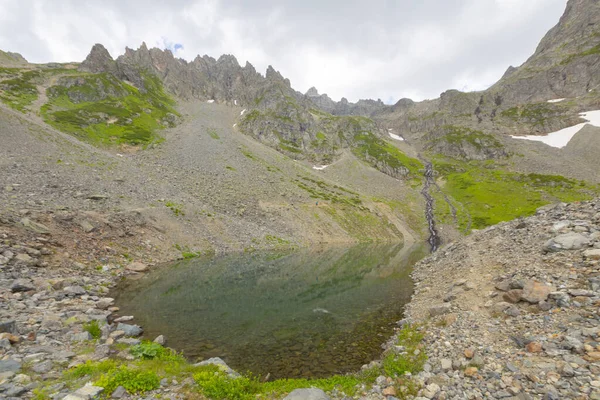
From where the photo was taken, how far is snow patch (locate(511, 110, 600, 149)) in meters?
171

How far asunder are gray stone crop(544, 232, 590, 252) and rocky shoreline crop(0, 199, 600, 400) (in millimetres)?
64

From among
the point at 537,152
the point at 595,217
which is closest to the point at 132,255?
the point at 595,217

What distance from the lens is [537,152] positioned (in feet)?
554

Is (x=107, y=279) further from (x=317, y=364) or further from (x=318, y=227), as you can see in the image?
(x=318, y=227)

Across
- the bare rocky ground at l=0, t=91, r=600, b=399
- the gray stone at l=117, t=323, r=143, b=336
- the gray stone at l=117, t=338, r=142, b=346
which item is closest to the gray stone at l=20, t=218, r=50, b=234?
A: the bare rocky ground at l=0, t=91, r=600, b=399

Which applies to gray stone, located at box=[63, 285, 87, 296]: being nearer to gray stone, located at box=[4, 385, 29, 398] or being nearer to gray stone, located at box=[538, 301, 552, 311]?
gray stone, located at box=[4, 385, 29, 398]

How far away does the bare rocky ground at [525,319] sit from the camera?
9.13m

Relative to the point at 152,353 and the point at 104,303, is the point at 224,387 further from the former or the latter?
the point at 104,303

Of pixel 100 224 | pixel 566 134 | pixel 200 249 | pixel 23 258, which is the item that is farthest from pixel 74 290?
pixel 566 134

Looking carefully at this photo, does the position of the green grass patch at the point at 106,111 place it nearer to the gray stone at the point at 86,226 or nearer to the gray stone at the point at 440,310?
the gray stone at the point at 86,226

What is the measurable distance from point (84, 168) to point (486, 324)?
2749 inches

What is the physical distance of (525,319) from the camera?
43.0 ft

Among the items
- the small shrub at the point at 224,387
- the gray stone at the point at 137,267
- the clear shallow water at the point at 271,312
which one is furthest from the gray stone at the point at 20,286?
the small shrub at the point at 224,387

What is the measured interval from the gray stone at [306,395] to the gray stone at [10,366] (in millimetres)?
10476
